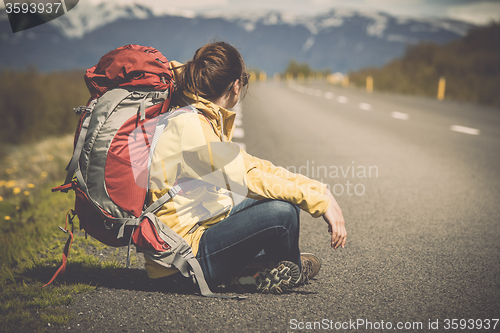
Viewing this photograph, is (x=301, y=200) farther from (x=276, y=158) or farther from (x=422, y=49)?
(x=422, y=49)

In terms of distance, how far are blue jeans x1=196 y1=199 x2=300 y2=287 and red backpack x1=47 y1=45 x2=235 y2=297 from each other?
0.14 m

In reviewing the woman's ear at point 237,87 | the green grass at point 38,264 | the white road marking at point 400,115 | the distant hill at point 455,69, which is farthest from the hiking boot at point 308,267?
the distant hill at point 455,69

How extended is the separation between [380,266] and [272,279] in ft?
3.12

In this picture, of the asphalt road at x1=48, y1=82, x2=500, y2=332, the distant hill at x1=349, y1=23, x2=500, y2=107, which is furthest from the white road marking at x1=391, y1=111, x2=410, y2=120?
the distant hill at x1=349, y1=23, x2=500, y2=107

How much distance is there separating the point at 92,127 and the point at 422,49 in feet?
99.4

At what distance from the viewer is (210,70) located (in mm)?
2008

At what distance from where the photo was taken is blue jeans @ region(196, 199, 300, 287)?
2078mm

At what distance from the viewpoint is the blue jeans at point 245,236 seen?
6.82 feet

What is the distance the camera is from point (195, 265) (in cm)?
201

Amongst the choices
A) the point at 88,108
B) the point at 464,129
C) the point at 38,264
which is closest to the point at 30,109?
the point at 38,264

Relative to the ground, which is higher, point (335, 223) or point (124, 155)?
point (124, 155)

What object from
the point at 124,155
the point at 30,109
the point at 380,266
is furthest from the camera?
the point at 30,109

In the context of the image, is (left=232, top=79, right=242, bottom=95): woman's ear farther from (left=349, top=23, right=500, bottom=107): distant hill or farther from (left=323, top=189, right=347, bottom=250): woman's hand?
(left=349, top=23, right=500, bottom=107): distant hill

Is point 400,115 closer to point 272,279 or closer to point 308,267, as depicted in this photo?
point 308,267
